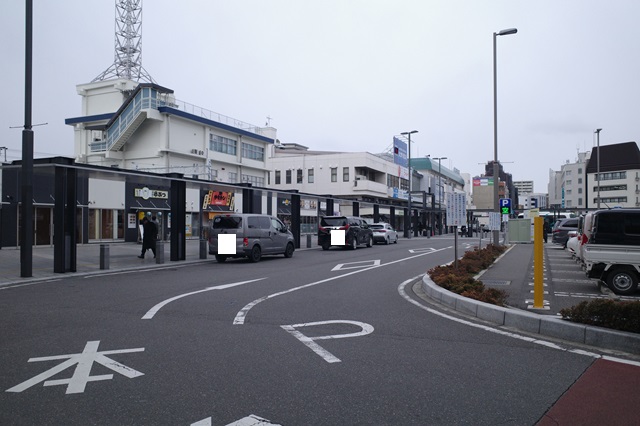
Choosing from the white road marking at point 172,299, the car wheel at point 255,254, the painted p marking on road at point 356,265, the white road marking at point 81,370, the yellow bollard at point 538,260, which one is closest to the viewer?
the white road marking at point 81,370

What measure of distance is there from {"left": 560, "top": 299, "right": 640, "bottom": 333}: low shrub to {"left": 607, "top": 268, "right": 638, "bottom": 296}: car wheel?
5062mm

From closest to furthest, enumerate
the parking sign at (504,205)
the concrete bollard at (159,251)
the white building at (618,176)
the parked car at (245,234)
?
the concrete bollard at (159,251) < the parked car at (245,234) < the parking sign at (504,205) < the white building at (618,176)

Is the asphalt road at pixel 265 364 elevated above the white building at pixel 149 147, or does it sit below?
below

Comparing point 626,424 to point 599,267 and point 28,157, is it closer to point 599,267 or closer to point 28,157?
point 599,267

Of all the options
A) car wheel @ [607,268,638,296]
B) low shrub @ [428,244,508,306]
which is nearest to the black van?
car wheel @ [607,268,638,296]

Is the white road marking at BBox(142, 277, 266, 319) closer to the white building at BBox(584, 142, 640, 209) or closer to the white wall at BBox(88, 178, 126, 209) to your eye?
the white wall at BBox(88, 178, 126, 209)

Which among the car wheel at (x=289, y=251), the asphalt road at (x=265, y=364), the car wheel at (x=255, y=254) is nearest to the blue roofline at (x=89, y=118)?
the car wheel at (x=289, y=251)

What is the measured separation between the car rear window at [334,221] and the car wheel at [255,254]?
8.26 meters

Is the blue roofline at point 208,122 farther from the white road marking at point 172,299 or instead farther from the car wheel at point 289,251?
the white road marking at point 172,299

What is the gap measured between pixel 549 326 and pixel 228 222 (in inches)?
561

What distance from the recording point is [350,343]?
6.63 meters

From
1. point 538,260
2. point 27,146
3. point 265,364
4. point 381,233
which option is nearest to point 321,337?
point 265,364

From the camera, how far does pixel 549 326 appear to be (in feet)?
23.4

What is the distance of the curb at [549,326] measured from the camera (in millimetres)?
6285
